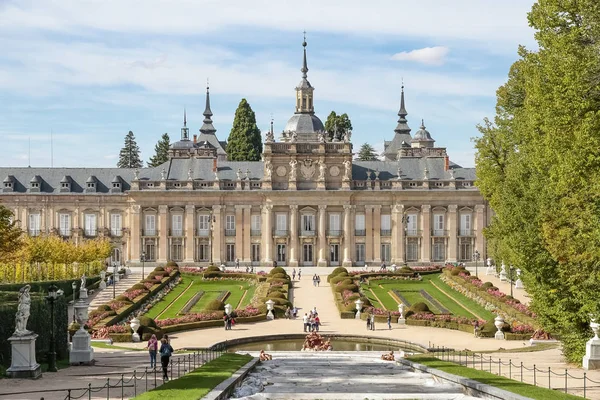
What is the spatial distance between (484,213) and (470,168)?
16.4 ft

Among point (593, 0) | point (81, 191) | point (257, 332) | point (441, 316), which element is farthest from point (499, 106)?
point (81, 191)

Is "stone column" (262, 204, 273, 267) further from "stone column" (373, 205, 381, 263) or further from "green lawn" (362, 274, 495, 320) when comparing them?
"green lawn" (362, 274, 495, 320)

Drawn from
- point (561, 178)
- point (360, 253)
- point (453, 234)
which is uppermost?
point (561, 178)

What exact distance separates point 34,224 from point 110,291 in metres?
24.9

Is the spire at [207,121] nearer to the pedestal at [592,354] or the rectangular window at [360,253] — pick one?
the rectangular window at [360,253]

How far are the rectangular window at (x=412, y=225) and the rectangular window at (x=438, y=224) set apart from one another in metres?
1.84

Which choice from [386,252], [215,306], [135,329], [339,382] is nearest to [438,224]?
[386,252]

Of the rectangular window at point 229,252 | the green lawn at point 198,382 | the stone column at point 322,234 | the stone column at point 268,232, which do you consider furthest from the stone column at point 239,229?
the green lawn at point 198,382

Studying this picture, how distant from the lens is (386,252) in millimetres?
84688

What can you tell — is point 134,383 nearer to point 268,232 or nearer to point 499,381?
point 499,381

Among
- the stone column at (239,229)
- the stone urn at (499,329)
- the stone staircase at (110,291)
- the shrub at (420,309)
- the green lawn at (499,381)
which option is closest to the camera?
the green lawn at (499,381)

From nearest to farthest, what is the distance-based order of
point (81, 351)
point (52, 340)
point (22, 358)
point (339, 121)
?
point (22, 358) < point (52, 340) < point (81, 351) < point (339, 121)

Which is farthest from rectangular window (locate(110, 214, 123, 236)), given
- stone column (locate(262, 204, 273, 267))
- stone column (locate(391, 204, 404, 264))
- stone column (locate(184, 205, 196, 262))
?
stone column (locate(391, 204, 404, 264))

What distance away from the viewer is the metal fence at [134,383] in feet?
77.4
